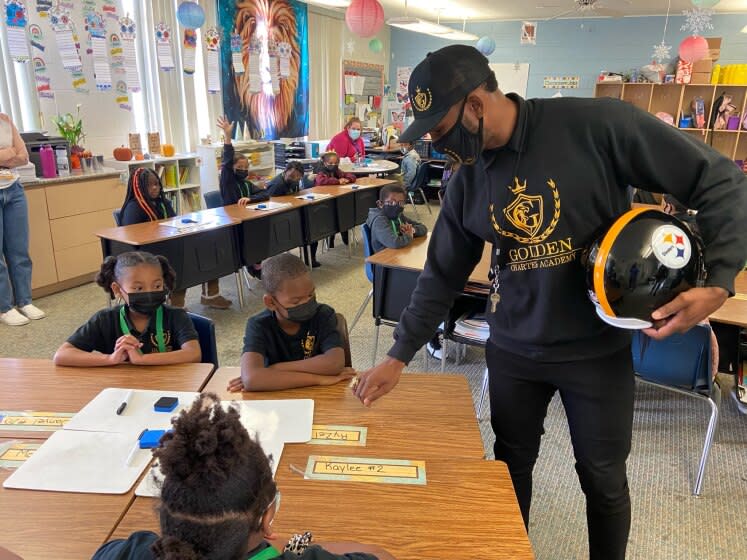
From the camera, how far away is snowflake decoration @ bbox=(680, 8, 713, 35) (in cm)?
743

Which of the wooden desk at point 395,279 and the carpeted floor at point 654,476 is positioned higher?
the wooden desk at point 395,279

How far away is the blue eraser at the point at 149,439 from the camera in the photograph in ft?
4.02

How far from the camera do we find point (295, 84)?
8.10 metres

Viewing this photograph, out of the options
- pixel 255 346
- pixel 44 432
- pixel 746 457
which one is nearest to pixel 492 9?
pixel 746 457

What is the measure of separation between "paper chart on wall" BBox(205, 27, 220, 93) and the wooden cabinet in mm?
2286

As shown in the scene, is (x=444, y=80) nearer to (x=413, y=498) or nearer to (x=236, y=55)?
(x=413, y=498)

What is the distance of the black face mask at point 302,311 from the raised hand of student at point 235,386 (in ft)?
0.99

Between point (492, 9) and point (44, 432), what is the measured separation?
8549mm

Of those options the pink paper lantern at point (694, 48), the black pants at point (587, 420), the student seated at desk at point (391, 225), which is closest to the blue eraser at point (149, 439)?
the black pants at point (587, 420)

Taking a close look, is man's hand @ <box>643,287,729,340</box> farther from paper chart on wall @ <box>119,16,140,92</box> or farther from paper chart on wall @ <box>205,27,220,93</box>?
paper chart on wall @ <box>205,27,220,93</box>

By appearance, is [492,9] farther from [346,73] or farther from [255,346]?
[255,346]

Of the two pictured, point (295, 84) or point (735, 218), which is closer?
point (735, 218)

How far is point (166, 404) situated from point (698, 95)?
8126 mm

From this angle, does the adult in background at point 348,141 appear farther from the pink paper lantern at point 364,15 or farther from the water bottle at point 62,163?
the water bottle at point 62,163
